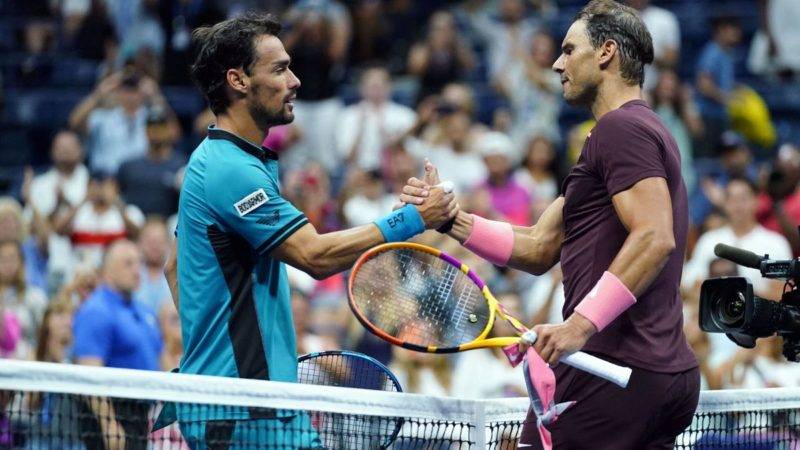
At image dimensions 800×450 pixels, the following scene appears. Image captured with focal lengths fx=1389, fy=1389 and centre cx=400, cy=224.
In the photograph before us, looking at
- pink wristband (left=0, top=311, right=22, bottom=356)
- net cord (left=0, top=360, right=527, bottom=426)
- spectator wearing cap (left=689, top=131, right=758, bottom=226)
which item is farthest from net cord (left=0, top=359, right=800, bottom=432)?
spectator wearing cap (left=689, top=131, right=758, bottom=226)

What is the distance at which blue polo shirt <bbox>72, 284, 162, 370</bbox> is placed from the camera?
345 inches

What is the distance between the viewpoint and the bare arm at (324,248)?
182 inches

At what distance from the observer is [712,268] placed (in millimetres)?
9375

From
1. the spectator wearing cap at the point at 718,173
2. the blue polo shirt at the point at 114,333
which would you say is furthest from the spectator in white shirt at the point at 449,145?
the blue polo shirt at the point at 114,333

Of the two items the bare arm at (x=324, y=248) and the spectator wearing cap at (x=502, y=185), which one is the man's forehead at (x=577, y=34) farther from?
the spectator wearing cap at (x=502, y=185)

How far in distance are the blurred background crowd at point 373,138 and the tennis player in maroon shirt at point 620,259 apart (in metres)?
4.49

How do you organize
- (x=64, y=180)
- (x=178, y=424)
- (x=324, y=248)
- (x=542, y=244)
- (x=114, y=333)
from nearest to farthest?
(x=178, y=424) → (x=324, y=248) → (x=542, y=244) → (x=114, y=333) → (x=64, y=180)

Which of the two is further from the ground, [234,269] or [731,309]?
[234,269]

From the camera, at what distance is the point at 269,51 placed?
Result: 4906mm

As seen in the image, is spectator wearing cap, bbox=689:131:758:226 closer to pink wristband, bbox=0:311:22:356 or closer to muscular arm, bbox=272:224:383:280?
pink wristband, bbox=0:311:22:356

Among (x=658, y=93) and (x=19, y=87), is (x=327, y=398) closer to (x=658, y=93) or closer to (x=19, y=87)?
(x=658, y=93)

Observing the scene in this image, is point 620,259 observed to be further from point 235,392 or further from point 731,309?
point 235,392

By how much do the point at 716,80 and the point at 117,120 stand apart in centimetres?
568

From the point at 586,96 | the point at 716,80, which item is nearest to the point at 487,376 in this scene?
the point at 586,96
